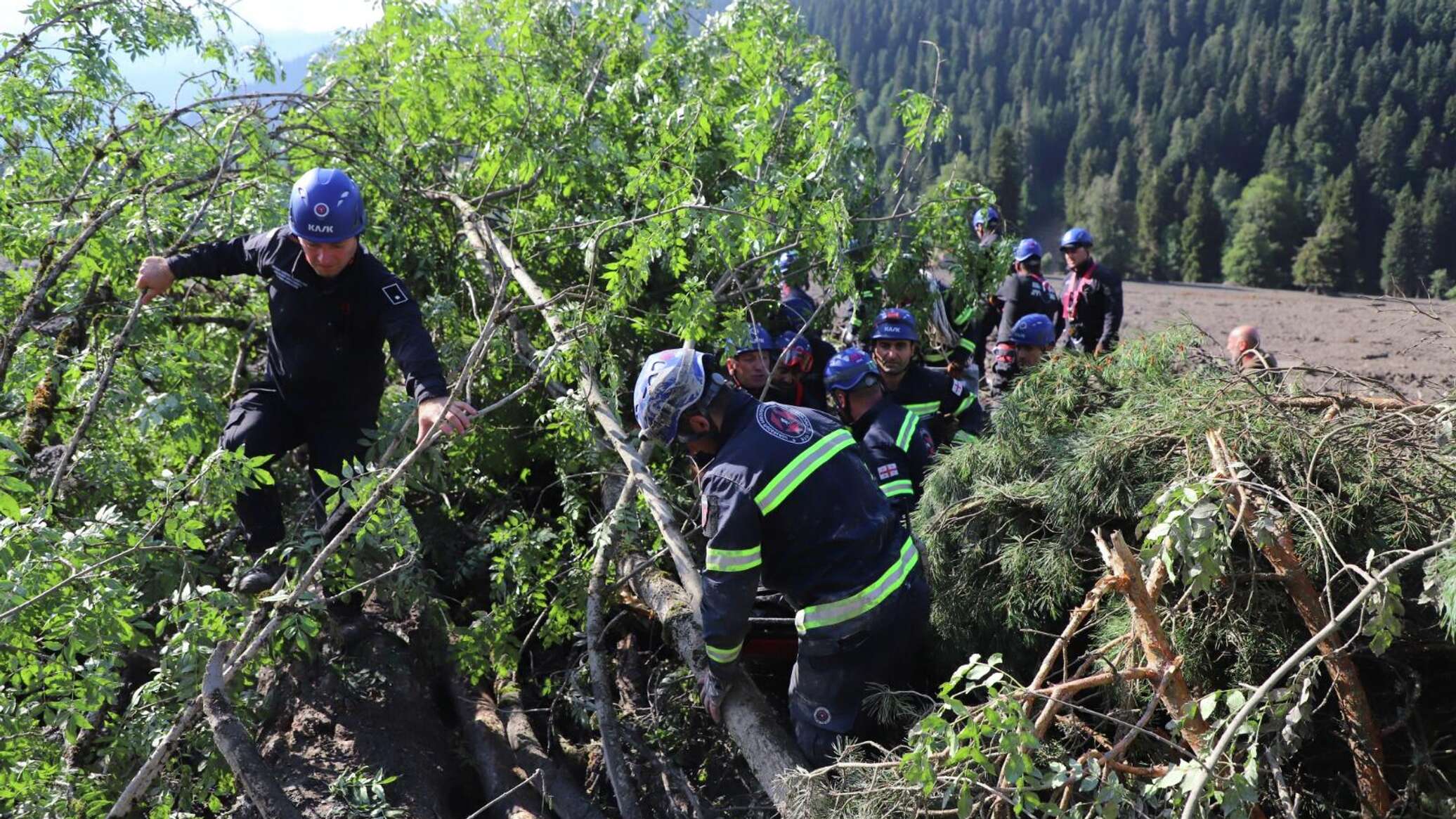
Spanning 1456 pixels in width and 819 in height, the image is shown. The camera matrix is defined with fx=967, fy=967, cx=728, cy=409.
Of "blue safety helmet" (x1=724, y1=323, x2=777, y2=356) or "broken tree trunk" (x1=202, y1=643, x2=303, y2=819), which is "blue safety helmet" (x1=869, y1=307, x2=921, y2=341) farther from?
"broken tree trunk" (x1=202, y1=643, x2=303, y2=819)

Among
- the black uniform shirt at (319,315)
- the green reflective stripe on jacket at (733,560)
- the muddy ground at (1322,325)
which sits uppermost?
the black uniform shirt at (319,315)

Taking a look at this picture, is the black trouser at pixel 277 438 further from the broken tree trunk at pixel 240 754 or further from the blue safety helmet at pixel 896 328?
→ the blue safety helmet at pixel 896 328

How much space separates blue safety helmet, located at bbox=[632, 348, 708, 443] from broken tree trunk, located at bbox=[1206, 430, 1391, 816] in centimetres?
158

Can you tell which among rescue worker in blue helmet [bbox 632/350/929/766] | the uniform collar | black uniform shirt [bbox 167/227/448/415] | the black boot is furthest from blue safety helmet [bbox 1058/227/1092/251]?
the black boot

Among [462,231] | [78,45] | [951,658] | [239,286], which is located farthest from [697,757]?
[78,45]

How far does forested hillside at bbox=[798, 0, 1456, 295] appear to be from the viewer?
3369 centimetres

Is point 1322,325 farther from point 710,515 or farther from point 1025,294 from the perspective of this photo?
point 710,515

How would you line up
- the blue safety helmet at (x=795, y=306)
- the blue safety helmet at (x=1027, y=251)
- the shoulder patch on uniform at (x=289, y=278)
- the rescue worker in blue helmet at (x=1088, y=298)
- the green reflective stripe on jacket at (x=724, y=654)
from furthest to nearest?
the blue safety helmet at (x=1027, y=251), the rescue worker in blue helmet at (x=1088, y=298), the blue safety helmet at (x=795, y=306), the shoulder patch on uniform at (x=289, y=278), the green reflective stripe on jacket at (x=724, y=654)

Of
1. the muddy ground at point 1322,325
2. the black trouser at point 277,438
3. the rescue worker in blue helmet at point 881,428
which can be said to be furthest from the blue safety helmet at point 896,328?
the black trouser at point 277,438

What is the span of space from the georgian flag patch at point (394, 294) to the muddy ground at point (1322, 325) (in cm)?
320

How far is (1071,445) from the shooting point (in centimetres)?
360

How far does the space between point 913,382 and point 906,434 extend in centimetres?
87

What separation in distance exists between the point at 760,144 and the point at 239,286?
313 cm

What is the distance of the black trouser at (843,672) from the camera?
3215 millimetres
